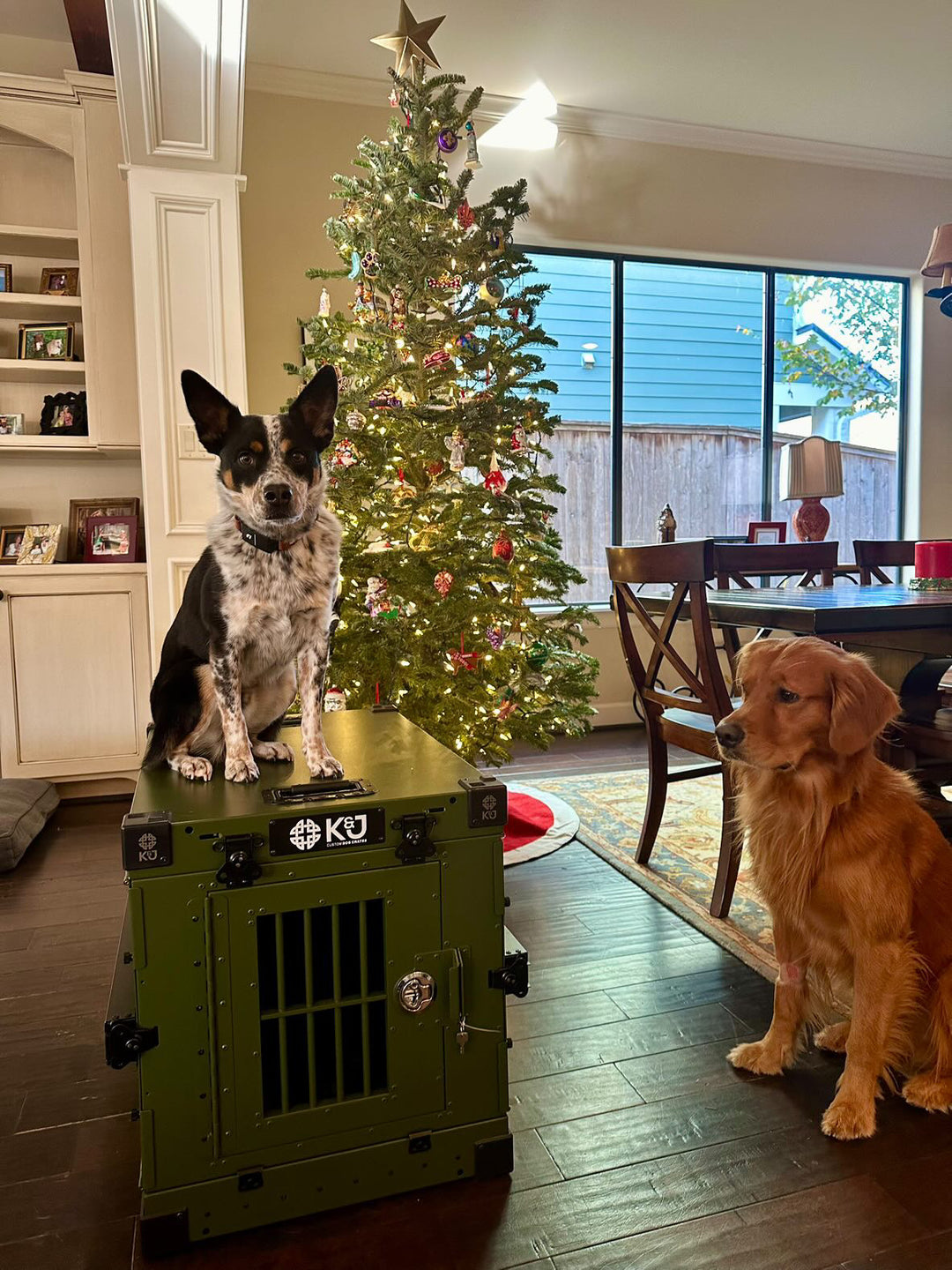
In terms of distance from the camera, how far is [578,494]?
5.08 metres

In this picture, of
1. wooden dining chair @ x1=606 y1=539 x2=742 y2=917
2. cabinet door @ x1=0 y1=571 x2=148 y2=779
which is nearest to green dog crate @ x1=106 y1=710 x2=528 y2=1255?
wooden dining chair @ x1=606 y1=539 x2=742 y2=917

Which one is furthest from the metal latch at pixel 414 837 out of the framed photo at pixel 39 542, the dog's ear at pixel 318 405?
the framed photo at pixel 39 542

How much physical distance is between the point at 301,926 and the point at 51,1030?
38.0 inches

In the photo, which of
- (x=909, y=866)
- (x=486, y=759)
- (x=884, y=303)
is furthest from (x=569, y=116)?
(x=909, y=866)

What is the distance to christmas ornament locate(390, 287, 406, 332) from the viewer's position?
2926mm

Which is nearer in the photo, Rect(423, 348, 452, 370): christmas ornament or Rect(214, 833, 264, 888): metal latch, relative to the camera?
Rect(214, 833, 264, 888): metal latch

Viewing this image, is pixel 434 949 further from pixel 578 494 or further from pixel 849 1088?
pixel 578 494

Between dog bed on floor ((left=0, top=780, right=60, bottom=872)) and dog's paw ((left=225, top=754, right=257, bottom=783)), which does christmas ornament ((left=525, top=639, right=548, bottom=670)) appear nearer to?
dog's paw ((left=225, top=754, right=257, bottom=783))

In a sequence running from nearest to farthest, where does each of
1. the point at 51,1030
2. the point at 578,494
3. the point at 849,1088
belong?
the point at 849,1088
the point at 51,1030
the point at 578,494

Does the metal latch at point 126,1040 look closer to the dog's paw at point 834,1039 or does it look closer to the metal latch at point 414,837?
the metal latch at point 414,837

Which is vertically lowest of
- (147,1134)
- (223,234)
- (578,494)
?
(147,1134)

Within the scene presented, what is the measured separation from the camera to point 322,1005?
1.29 m

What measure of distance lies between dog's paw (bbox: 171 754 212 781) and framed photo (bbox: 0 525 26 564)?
9.20ft

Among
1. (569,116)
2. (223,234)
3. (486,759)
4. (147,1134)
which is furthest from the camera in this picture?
(569,116)
